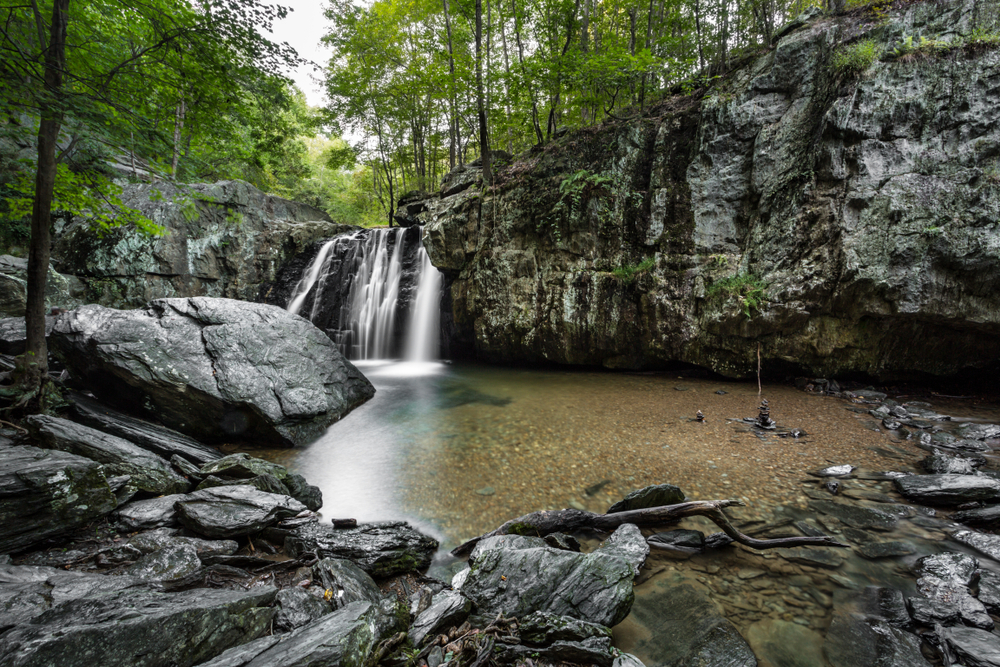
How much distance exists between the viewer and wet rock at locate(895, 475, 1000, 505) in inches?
137

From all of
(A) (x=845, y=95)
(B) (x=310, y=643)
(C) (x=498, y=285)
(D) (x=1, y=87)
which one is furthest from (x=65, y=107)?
(A) (x=845, y=95)

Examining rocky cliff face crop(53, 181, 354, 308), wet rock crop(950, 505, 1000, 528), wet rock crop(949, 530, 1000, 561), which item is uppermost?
rocky cliff face crop(53, 181, 354, 308)

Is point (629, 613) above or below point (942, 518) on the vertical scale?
below

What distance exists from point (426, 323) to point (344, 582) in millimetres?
11049

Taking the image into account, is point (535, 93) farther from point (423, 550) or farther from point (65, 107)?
point (423, 550)

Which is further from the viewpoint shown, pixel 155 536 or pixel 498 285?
pixel 498 285

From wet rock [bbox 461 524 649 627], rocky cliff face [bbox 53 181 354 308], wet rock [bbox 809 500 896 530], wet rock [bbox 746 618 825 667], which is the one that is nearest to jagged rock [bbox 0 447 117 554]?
wet rock [bbox 461 524 649 627]

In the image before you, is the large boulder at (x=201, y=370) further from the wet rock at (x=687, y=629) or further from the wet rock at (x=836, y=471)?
the wet rock at (x=836, y=471)

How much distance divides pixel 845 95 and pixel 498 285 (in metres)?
8.39

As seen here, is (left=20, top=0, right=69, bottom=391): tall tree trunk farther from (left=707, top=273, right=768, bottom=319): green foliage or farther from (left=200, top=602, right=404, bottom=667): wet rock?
(left=707, top=273, right=768, bottom=319): green foliage

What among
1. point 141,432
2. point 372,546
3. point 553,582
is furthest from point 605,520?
point 141,432

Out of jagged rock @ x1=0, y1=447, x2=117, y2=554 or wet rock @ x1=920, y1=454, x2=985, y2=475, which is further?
wet rock @ x1=920, y1=454, x2=985, y2=475

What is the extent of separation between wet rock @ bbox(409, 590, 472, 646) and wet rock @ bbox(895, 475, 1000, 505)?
4619mm

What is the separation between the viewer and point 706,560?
2.98 metres
